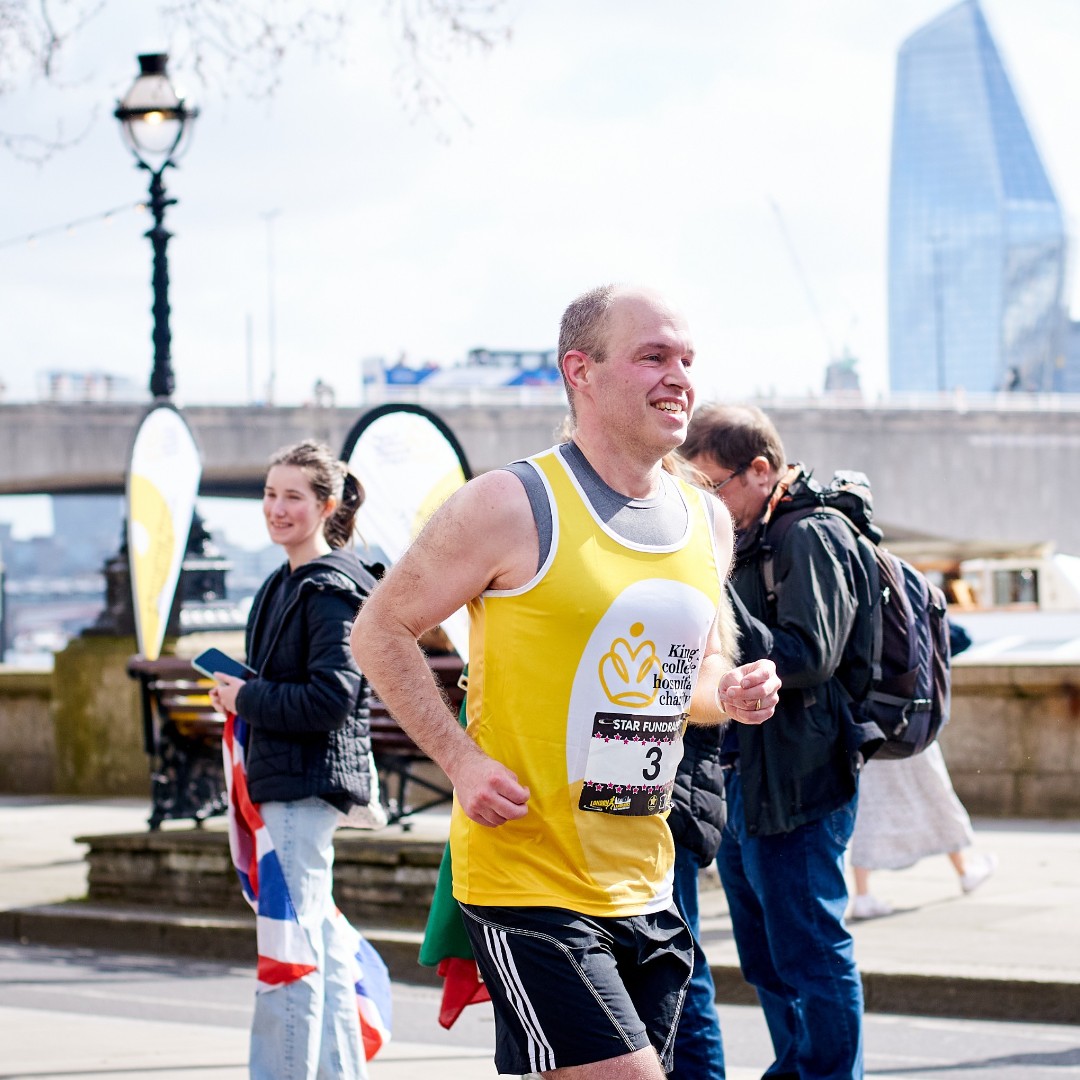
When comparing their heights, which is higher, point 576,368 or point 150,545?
point 576,368

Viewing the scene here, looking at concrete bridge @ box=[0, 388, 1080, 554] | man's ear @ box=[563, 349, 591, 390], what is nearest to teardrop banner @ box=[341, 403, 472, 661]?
man's ear @ box=[563, 349, 591, 390]

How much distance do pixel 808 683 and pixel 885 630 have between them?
425 mm

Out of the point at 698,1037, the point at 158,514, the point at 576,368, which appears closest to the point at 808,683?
the point at 698,1037

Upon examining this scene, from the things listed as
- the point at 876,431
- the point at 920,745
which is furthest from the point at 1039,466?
the point at 920,745

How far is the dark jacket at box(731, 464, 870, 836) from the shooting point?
4.41 metres

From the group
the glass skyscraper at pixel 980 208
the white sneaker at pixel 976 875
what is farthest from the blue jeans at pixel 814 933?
the glass skyscraper at pixel 980 208

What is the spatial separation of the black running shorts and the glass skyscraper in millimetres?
171715

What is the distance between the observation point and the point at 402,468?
8.58 m

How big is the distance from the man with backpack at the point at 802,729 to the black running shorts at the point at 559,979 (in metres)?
1.31

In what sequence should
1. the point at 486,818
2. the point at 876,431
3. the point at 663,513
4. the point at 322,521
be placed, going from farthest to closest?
the point at 876,431 < the point at 322,521 < the point at 663,513 < the point at 486,818

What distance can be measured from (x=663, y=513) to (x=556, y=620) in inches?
12.9

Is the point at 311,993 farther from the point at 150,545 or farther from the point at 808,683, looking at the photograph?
the point at 150,545

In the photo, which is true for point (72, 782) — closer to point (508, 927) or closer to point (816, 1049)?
point (816, 1049)

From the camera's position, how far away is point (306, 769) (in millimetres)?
4930
